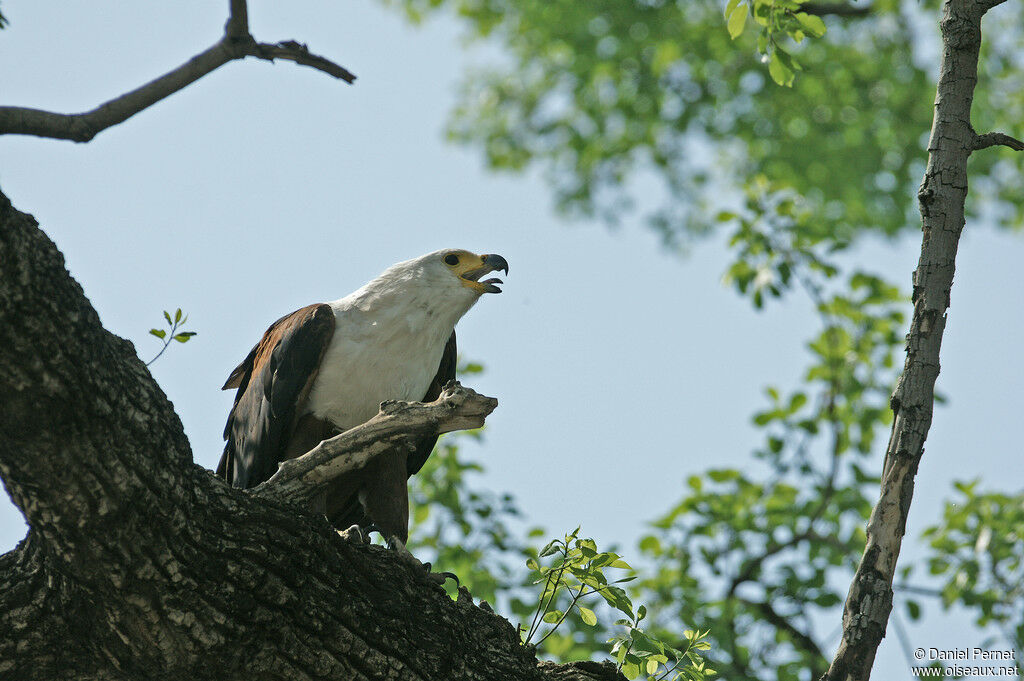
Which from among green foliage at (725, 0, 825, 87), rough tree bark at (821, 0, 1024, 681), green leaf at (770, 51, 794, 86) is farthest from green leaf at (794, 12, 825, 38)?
rough tree bark at (821, 0, 1024, 681)

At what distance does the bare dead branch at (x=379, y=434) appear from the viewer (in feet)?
10.7

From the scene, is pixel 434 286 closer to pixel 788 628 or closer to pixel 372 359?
pixel 372 359

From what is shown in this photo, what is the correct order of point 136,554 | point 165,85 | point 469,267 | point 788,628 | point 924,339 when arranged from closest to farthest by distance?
point 136,554
point 924,339
point 165,85
point 469,267
point 788,628

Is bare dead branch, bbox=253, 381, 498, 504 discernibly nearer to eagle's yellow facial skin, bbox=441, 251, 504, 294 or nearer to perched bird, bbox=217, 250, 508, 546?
perched bird, bbox=217, 250, 508, 546

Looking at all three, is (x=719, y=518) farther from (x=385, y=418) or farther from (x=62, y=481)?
(x=62, y=481)

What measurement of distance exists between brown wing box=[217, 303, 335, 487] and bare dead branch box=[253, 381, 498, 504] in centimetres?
99

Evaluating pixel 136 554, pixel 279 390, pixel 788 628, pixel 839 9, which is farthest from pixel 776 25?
pixel 839 9

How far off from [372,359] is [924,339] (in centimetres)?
227

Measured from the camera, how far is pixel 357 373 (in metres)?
4.27

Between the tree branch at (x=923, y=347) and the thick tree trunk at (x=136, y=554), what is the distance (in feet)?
4.01

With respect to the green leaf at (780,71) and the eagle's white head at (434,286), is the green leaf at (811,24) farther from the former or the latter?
the eagle's white head at (434,286)

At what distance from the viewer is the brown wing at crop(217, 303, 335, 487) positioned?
4262 millimetres

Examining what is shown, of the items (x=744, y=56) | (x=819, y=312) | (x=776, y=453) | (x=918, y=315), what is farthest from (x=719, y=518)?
(x=744, y=56)

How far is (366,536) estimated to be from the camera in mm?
4164
